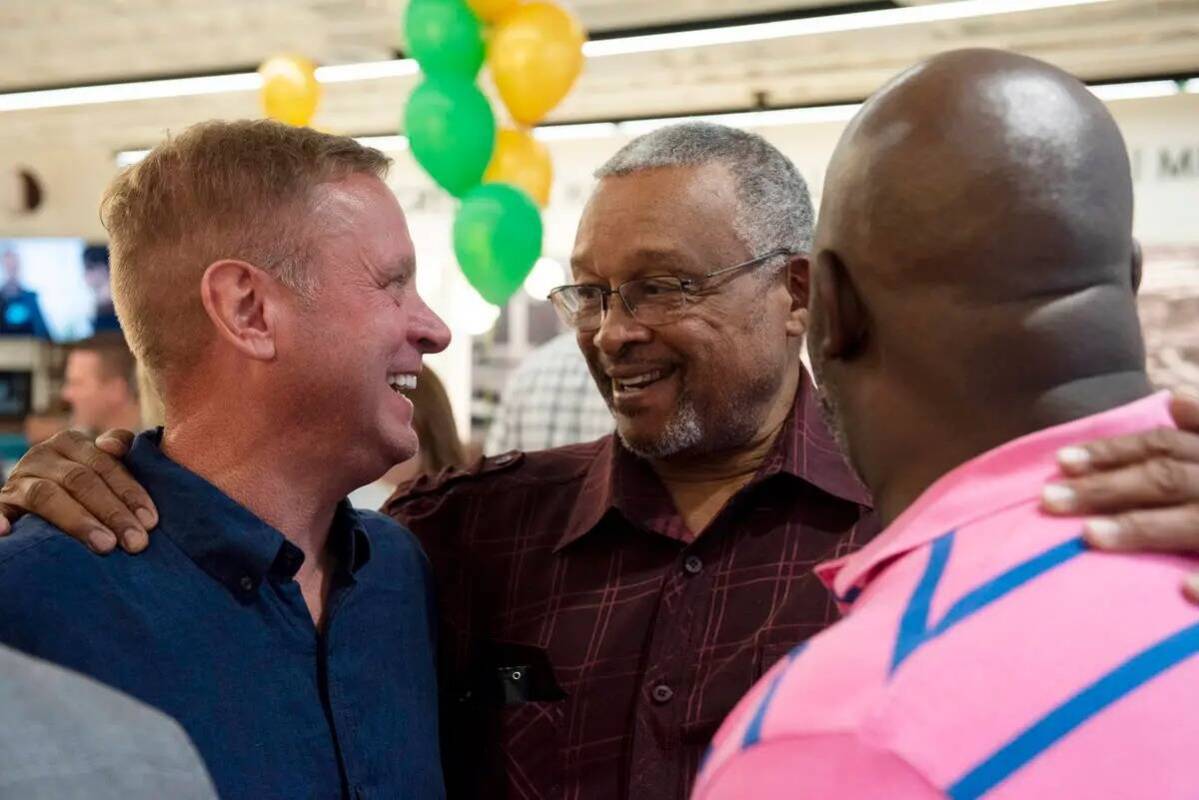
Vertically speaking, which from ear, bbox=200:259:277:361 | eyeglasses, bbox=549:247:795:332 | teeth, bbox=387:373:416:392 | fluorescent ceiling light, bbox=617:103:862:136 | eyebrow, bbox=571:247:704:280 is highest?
ear, bbox=200:259:277:361

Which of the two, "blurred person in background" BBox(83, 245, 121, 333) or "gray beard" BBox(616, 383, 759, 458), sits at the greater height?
"gray beard" BBox(616, 383, 759, 458)

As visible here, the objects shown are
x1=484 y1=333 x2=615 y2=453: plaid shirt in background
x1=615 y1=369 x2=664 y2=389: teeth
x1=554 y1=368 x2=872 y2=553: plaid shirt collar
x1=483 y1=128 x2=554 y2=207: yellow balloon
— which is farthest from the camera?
x1=483 y1=128 x2=554 y2=207: yellow balloon

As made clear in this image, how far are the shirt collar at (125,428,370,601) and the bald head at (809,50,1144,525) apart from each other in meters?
0.81

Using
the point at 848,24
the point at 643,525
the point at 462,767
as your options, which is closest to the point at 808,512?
the point at 643,525

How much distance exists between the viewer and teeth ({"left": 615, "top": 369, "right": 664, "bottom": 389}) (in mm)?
1881

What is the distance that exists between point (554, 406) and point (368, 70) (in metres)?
3.54

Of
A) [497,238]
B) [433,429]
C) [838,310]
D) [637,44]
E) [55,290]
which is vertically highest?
[838,310]

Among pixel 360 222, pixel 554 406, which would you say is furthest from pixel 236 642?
pixel 554 406

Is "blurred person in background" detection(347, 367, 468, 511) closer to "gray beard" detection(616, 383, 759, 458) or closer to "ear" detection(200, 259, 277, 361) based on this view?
"gray beard" detection(616, 383, 759, 458)

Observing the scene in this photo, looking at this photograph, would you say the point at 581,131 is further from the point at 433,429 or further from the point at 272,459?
the point at 272,459

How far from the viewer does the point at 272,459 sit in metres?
1.61

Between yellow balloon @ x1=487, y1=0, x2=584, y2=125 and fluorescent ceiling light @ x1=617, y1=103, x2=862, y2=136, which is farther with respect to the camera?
fluorescent ceiling light @ x1=617, y1=103, x2=862, y2=136

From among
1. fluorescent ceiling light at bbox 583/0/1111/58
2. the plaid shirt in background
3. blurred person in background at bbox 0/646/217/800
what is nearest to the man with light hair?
blurred person in background at bbox 0/646/217/800

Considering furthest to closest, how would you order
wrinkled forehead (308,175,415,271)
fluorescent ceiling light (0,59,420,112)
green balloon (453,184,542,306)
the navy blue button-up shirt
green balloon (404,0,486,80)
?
1. fluorescent ceiling light (0,59,420,112)
2. green balloon (453,184,542,306)
3. green balloon (404,0,486,80)
4. wrinkled forehead (308,175,415,271)
5. the navy blue button-up shirt
